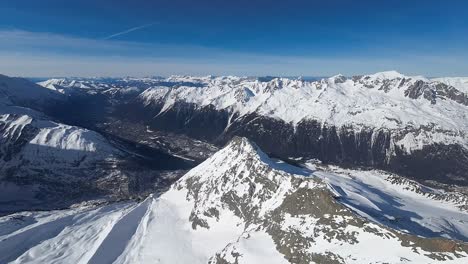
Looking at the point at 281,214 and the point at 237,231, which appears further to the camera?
the point at 237,231

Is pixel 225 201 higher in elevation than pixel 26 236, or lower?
higher

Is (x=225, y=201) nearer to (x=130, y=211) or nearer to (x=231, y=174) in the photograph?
(x=231, y=174)

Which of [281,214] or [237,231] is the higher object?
[281,214]

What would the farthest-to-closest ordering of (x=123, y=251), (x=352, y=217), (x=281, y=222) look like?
(x=123, y=251)
(x=281, y=222)
(x=352, y=217)

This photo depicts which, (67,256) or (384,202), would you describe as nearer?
(67,256)

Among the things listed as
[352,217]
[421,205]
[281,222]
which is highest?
[352,217]

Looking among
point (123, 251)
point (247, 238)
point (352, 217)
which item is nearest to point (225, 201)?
point (247, 238)

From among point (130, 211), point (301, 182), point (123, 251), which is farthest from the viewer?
point (130, 211)
